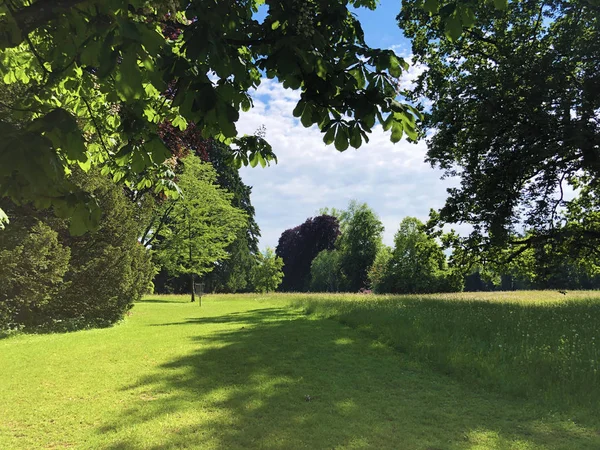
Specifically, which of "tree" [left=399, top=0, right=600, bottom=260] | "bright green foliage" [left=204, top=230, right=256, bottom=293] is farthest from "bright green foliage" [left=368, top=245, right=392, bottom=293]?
"tree" [left=399, top=0, right=600, bottom=260]

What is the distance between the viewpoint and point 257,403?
551cm

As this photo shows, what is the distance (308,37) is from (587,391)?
20.7 ft

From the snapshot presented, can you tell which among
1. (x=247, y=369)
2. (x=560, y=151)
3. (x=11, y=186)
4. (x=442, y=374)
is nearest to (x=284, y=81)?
(x=11, y=186)

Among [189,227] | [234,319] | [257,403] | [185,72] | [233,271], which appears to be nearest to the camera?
[185,72]

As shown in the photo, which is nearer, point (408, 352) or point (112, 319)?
point (408, 352)

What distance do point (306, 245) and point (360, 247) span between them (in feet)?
40.8

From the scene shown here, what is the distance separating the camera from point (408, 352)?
8.95 m

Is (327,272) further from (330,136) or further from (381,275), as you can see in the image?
(330,136)

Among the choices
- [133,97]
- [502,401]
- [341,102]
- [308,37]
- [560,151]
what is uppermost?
[560,151]

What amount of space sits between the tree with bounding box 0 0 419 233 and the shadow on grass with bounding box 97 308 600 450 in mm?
2996

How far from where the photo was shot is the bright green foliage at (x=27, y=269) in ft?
38.6

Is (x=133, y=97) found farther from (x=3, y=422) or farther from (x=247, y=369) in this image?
(x=247, y=369)

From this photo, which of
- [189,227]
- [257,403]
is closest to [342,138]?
[257,403]

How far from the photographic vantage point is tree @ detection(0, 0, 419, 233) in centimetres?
205
